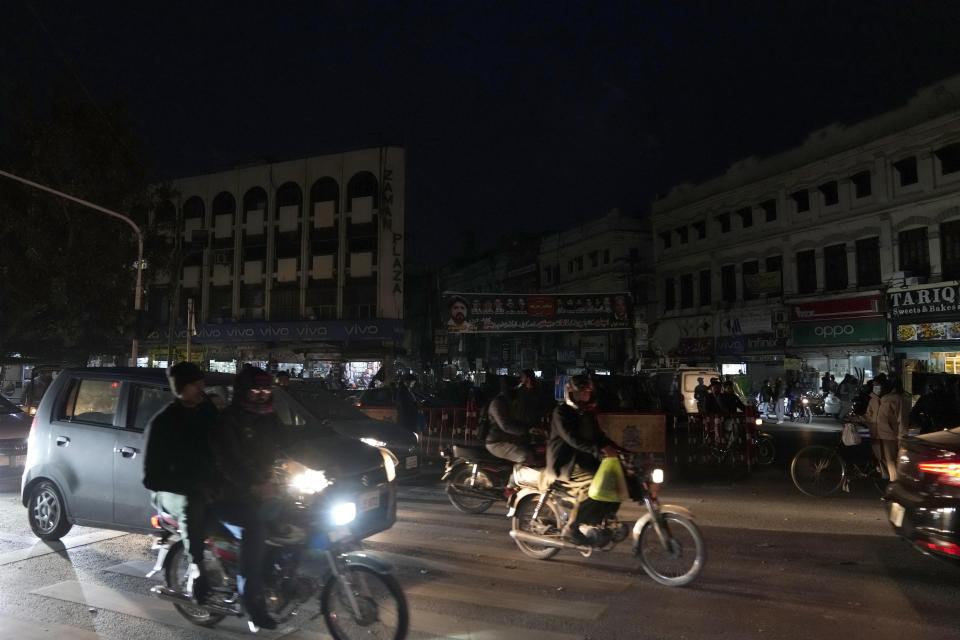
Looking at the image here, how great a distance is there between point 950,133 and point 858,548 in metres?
23.3

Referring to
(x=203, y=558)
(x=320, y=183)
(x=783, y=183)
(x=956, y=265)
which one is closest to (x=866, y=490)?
(x=203, y=558)

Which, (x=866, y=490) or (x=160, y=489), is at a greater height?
(x=160, y=489)

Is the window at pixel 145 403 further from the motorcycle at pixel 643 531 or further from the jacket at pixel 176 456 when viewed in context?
the motorcycle at pixel 643 531

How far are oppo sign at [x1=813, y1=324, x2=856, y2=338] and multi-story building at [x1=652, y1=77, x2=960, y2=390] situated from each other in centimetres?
4

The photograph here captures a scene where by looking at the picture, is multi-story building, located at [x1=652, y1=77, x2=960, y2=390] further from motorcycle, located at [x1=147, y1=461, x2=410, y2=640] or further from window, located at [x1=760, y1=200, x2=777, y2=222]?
motorcycle, located at [x1=147, y1=461, x2=410, y2=640]

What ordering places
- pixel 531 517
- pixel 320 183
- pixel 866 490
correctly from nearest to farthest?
1. pixel 531 517
2. pixel 866 490
3. pixel 320 183

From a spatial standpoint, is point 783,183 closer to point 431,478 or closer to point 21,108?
point 431,478

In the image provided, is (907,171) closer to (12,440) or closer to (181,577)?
(12,440)

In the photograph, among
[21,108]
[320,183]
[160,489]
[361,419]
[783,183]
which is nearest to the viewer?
[160,489]

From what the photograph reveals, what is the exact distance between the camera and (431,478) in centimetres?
1298

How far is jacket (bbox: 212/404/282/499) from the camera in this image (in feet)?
14.9

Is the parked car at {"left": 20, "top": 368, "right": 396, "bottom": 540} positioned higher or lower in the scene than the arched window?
lower

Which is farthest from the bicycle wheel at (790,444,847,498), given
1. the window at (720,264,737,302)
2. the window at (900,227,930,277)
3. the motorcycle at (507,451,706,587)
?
the window at (720,264,737,302)

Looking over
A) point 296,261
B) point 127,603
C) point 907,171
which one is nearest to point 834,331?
point 907,171
